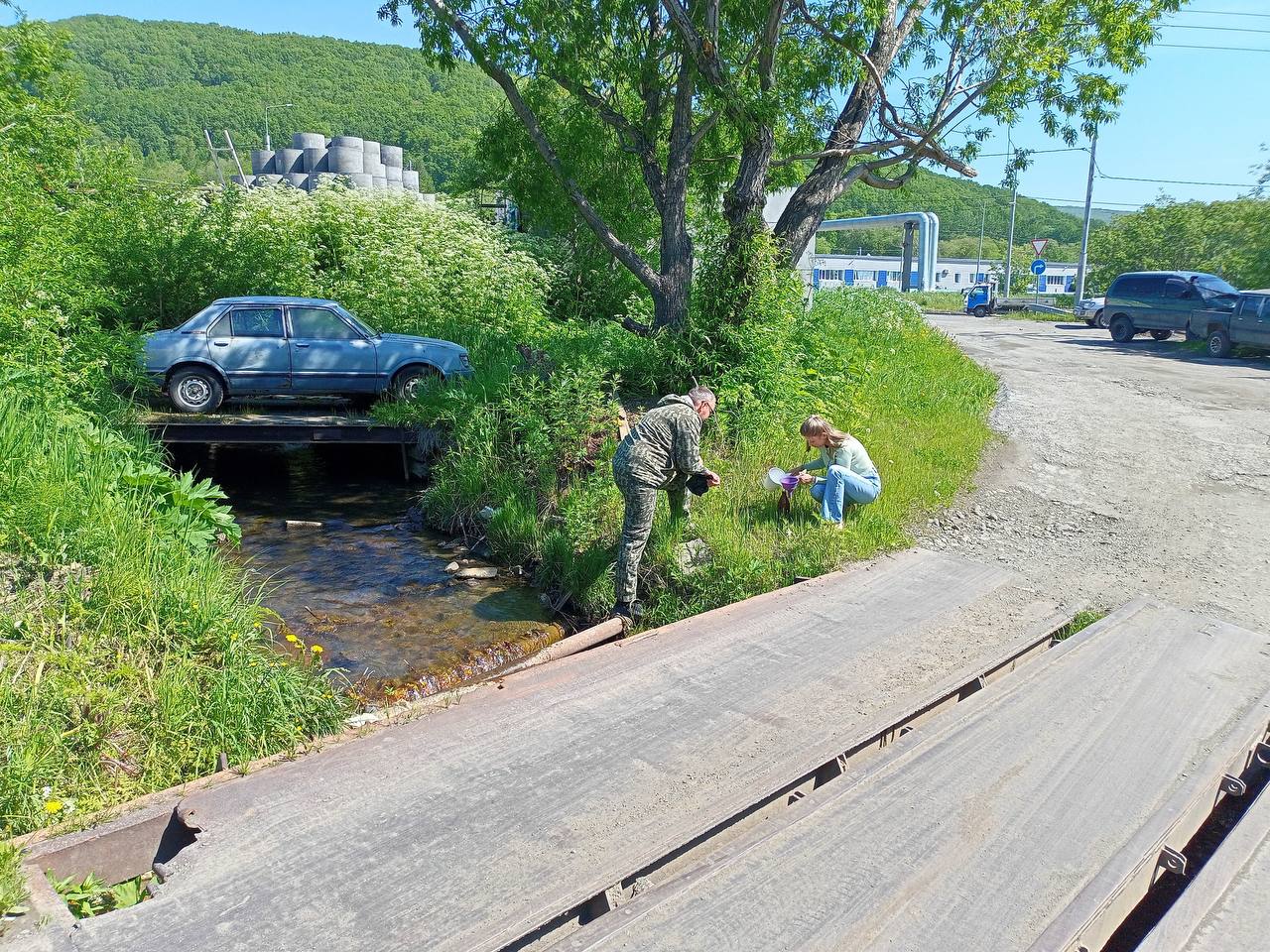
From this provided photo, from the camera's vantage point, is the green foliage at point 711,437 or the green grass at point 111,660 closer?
the green grass at point 111,660

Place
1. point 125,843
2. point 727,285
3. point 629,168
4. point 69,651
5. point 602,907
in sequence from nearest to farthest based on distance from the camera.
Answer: point 602,907 < point 125,843 < point 69,651 < point 727,285 < point 629,168

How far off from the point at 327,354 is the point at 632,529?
714 cm

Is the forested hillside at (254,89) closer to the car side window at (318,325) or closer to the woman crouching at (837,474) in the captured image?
the car side window at (318,325)

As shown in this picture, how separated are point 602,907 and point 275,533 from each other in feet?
24.2

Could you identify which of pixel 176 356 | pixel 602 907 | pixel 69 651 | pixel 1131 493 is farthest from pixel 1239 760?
pixel 176 356

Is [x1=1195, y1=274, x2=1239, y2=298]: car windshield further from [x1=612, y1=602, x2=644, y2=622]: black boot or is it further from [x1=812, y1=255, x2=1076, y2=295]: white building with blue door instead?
[x1=812, y1=255, x2=1076, y2=295]: white building with blue door

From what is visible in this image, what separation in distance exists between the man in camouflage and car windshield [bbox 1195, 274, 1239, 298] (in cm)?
2042

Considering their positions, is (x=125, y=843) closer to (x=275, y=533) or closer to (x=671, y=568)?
(x=671, y=568)

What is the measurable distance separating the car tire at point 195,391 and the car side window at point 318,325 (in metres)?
1.25

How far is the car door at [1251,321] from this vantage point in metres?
19.5

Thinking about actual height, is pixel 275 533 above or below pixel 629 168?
below

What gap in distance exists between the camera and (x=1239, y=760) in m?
4.87

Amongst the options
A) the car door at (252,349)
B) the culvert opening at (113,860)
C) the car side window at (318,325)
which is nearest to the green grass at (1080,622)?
the culvert opening at (113,860)

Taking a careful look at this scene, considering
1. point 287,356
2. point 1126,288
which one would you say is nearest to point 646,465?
point 287,356
